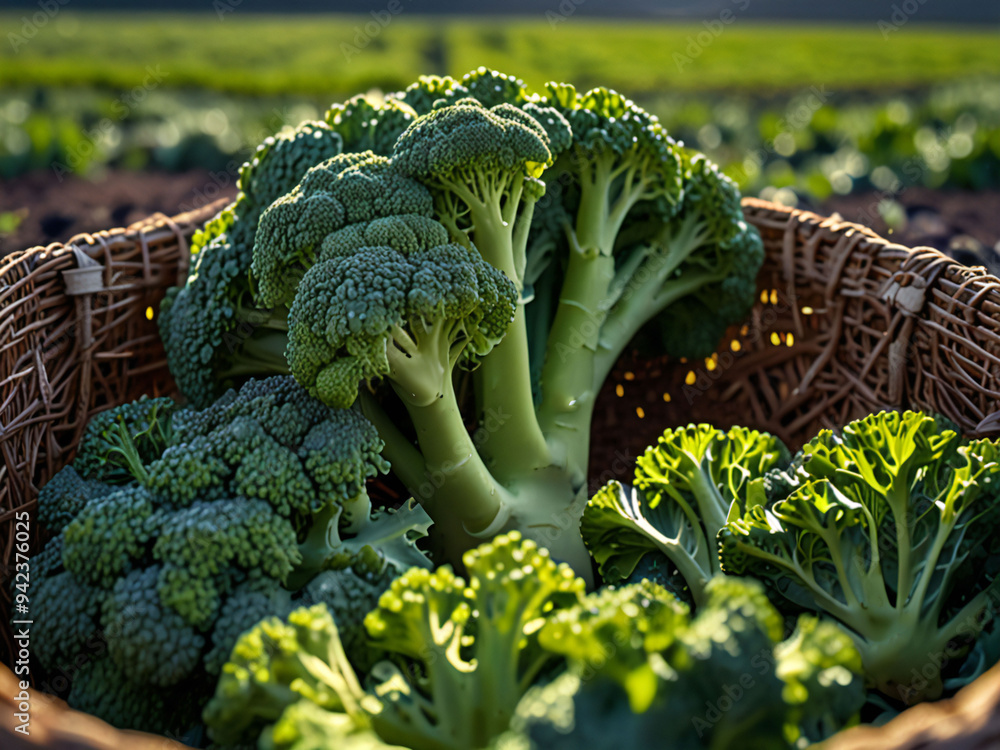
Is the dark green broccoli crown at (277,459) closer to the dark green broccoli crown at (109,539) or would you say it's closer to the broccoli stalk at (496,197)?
the dark green broccoli crown at (109,539)

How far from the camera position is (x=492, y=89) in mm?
1583

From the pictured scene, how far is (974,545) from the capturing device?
117 cm

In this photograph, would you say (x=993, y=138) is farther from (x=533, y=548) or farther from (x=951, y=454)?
(x=533, y=548)

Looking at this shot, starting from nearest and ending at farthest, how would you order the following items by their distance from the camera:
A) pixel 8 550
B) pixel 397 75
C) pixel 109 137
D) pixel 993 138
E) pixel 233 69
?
pixel 8 550 < pixel 993 138 < pixel 109 137 < pixel 397 75 < pixel 233 69

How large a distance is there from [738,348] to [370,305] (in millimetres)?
1161

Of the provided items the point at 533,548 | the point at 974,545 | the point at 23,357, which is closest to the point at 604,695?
the point at 533,548

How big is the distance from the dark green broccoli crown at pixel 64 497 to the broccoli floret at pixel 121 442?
0.11 feet

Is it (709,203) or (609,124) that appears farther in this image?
(709,203)

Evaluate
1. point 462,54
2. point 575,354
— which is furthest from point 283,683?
point 462,54

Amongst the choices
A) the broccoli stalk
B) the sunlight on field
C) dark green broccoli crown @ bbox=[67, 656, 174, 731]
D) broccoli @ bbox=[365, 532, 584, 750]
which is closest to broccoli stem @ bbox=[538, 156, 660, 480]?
the broccoli stalk

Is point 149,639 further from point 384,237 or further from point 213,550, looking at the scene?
point 384,237

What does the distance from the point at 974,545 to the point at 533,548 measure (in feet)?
2.25

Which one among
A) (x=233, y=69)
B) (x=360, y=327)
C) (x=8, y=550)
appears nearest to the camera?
(x=360, y=327)

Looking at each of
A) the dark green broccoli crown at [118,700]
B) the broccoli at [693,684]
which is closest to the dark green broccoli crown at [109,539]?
the dark green broccoli crown at [118,700]
